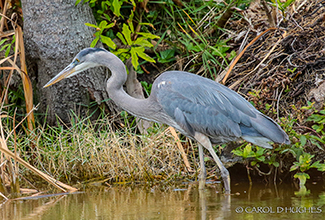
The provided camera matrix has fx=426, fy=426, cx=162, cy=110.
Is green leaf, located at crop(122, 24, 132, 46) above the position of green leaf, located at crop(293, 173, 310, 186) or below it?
above

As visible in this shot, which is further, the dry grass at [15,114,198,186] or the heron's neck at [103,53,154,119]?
the dry grass at [15,114,198,186]

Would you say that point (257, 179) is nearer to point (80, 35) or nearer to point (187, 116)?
point (187, 116)

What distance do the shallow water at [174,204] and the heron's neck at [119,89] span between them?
84 centimetres

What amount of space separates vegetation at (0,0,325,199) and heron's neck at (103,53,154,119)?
18.1 inches

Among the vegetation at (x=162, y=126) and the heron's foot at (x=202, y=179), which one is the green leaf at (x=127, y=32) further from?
the heron's foot at (x=202, y=179)

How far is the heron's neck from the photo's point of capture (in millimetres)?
4445

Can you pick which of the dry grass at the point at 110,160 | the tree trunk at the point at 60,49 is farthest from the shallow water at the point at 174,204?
the tree trunk at the point at 60,49

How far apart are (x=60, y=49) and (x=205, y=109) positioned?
2099mm

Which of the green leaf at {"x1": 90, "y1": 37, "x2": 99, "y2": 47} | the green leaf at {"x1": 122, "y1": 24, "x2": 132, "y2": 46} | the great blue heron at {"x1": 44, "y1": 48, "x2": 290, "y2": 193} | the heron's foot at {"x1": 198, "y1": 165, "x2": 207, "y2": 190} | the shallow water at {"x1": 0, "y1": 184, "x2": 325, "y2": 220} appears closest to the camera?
the shallow water at {"x1": 0, "y1": 184, "x2": 325, "y2": 220}

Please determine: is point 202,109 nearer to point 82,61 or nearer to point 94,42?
point 82,61

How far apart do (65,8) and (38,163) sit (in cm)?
193

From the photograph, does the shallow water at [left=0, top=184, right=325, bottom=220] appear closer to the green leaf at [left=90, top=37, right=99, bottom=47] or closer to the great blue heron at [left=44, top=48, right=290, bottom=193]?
the great blue heron at [left=44, top=48, right=290, bottom=193]

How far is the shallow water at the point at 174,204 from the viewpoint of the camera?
11.0 feet

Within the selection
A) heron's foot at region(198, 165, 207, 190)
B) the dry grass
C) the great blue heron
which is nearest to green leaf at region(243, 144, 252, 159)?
the great blue heron
